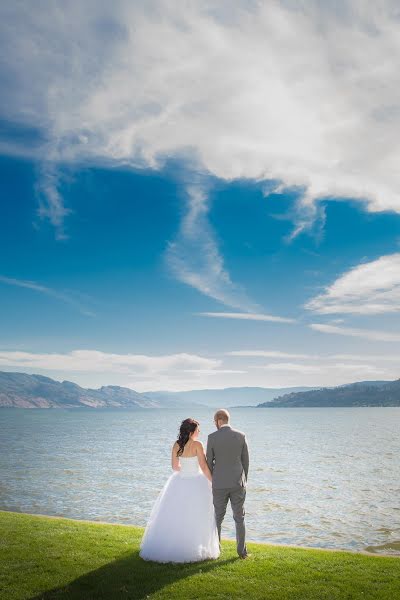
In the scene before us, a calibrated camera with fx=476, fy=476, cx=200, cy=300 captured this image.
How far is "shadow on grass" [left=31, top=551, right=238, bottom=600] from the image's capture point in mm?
9391

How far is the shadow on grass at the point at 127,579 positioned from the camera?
370 inches

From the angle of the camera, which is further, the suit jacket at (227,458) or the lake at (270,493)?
the lake at (270,493)

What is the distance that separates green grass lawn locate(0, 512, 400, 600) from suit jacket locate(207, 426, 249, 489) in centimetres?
183

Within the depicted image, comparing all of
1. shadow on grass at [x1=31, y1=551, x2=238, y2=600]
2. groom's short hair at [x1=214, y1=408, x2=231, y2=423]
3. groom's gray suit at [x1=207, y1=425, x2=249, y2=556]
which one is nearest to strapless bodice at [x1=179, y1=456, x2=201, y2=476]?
groom's gray suit at [x1=207, y1=425, x2=249, y2=556]

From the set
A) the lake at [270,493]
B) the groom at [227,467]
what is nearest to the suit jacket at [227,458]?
the groom at [227,467]

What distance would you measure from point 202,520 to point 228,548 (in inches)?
95.9

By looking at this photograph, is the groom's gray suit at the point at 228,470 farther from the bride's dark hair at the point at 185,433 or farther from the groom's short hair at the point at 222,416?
the bride's dark hair at the point at 185,433

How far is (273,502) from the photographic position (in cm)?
3056

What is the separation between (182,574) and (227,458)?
8.66 ft

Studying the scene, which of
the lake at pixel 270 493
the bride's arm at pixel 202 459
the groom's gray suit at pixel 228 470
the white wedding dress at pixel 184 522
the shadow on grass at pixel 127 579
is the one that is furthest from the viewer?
the lake at pixel 270 493

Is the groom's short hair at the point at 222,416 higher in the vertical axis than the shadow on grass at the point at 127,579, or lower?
higher

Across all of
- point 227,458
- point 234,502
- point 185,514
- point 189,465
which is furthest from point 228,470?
point 185,514

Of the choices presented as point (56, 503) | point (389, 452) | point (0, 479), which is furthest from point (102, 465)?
point (389, 452)

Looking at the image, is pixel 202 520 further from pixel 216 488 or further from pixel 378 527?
pixel 378 527
